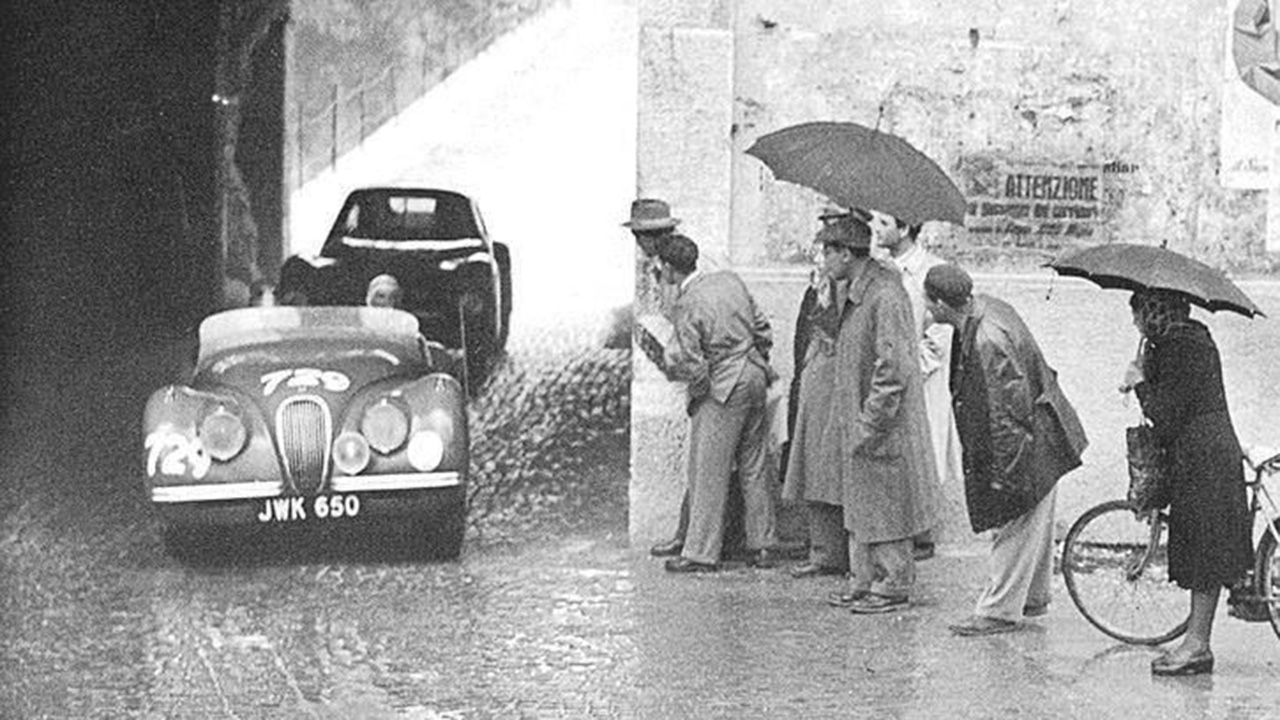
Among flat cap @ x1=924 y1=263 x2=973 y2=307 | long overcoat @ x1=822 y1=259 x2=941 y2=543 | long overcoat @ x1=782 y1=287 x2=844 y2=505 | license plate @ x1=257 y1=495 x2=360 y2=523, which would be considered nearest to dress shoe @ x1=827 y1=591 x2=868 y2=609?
long overcoat @ x1=822 y1=259 x2=941 y2=543

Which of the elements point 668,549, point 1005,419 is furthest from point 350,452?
point 1005,419

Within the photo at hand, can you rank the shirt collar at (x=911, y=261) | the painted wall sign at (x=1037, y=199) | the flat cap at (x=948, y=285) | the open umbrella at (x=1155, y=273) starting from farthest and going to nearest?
the painted wall sign at (x=1037, y=199), the shirt collar at (x=911, y=261), the flat cap at (x=948, y=285), the open umbrella at (x=1155, y=273)

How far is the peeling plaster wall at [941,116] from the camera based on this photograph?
370 inches

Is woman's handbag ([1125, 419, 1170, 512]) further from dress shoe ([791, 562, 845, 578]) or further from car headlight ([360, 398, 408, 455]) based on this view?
car headlight ([360, 398, 408, 455])

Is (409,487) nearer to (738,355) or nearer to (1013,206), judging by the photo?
(738,355)

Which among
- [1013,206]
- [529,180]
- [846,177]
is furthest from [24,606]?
[1013,206]

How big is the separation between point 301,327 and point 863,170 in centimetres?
282

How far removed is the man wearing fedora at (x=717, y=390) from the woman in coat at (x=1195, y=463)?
7.29 feet

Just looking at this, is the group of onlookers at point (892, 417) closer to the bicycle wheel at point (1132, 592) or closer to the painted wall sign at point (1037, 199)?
the bicycle wheel at point (1132, 592)

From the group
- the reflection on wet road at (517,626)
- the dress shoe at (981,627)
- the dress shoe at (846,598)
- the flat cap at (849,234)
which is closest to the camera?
the reflection on wet road at (517,626)

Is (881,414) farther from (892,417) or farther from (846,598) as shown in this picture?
(846,598)

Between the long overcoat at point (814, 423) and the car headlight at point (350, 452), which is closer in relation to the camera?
the long overcoat at point (814, 423)

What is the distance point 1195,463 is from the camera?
7.05 metres

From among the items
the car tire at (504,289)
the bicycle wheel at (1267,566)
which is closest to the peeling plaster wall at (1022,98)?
the car tire at (504,289)
